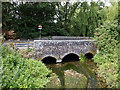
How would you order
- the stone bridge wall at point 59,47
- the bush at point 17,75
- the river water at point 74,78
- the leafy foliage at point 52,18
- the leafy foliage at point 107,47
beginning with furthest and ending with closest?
1. the leafy foliage at point 52,18
2. the stone bridge wall at point 59,47
3. the leafy foliage at point 107,47
4. the river water at point 74,78
5. the bush at point 17,75

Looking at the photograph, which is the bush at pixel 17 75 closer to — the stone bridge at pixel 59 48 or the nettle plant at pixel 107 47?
the stone bridge at pixel 59 48

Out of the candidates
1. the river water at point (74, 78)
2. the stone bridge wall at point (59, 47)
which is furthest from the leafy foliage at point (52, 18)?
the river water at point (74, 78)

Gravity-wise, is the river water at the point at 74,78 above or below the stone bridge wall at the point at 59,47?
below

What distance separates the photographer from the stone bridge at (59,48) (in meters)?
7.21

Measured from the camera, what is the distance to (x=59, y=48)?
7.67 m

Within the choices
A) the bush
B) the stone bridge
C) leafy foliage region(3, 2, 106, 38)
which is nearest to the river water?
the bush

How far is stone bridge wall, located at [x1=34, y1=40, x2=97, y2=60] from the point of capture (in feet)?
23.6

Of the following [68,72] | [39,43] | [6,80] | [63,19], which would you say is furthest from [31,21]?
[6,80]

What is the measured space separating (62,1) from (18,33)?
7.77 meters

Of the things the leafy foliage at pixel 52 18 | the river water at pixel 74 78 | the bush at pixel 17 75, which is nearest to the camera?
the bush at pixel 17 75

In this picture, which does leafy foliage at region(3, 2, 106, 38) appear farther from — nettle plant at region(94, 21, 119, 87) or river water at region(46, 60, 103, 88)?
river water at region(46, 60, 103, 88)

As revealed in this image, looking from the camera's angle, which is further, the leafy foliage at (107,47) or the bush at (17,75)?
the leafy foliage at (107,47)

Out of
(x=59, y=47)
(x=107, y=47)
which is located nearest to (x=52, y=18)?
(x=59, y=47)

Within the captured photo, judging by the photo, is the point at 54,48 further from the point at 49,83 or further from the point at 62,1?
the point at 62,1
